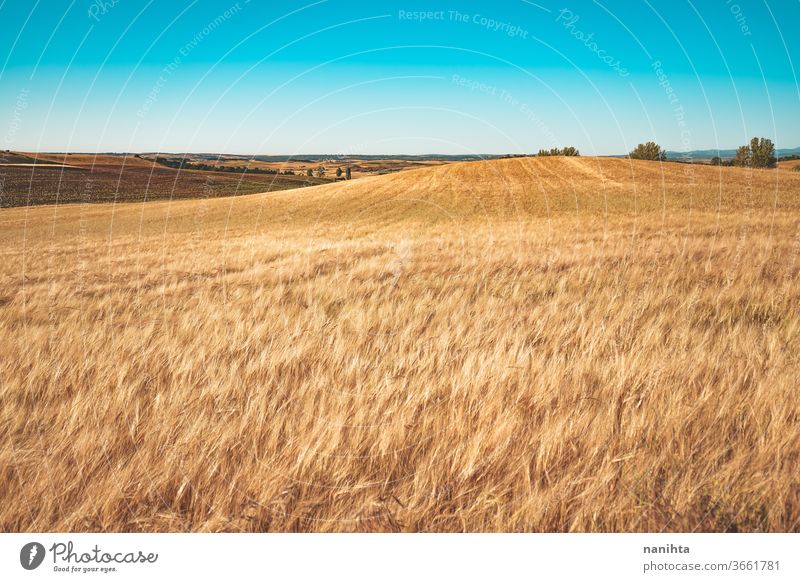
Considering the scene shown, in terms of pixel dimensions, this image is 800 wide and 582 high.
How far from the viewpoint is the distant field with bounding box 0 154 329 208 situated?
5534 cm

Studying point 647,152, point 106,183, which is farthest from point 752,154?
point 106,183

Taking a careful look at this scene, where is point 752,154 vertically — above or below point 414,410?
above

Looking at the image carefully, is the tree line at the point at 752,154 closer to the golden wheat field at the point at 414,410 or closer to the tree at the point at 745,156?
the tree at the point at 745,156

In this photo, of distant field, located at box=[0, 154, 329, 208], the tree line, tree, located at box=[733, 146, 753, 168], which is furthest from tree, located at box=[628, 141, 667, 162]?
distant field, located at box=[0, 154, 329, 208]

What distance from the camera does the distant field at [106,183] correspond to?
55.3m

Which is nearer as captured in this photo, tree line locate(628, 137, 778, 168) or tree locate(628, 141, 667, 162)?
tree line locate(628, 137, 778, 168)

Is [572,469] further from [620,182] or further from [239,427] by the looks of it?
[620,182]

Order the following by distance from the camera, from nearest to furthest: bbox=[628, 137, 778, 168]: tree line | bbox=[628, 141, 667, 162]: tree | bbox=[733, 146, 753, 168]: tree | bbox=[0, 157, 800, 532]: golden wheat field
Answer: bbox=[0, 157, 800, 532]: golden wheat field → bbox=[733, 146, 753, 168]: tree → bbox=[628, 137, 778, 168]: tree line → bbox=[628, 141, 667, 162]: tree

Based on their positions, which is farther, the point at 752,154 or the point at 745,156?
the point at 752,154

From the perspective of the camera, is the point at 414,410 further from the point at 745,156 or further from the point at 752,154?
the point at 752,154

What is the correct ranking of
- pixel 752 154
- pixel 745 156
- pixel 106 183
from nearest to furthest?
pixel 745 156
pixel 752 154
pixel 106 183

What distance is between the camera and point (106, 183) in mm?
66312

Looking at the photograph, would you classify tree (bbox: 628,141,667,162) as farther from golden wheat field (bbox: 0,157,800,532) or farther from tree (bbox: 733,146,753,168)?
golden wheat field (bbox: 0,157,800,532)

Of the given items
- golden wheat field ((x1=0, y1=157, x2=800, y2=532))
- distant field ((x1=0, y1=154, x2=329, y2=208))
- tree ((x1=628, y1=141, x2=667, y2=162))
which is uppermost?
tree ((x1=628, y1=141, x2=667, y2=162))
